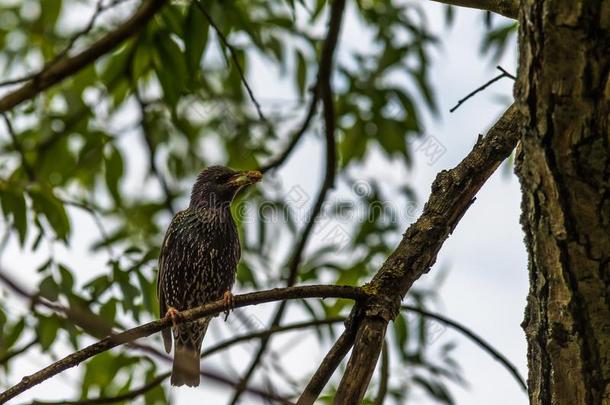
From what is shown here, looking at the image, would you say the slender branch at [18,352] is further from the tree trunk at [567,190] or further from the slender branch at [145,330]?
the tree trunk at [567,190]

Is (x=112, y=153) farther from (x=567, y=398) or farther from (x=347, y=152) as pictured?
(x=567, y=398)

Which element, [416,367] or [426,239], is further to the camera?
[416,367]

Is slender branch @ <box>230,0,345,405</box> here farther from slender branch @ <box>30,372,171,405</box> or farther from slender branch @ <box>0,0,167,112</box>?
slender branch @ <box>0,0,167,112</box>

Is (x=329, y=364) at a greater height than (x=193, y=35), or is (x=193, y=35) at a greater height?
(x=193, y=35)

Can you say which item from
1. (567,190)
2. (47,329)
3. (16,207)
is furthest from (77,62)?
(567,190)

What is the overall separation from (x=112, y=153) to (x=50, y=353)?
1526 millimetres

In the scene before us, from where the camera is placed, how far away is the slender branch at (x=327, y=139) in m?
5.16

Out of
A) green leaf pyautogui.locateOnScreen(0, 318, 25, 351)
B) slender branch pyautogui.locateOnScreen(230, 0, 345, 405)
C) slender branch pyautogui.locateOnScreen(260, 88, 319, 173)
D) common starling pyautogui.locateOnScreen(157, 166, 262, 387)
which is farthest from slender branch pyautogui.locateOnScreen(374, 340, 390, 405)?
green leaf pyautogui.locateOnScreen(0, 318, 25, 351)

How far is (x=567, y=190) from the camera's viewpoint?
2.54 metres

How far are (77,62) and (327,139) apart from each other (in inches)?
73.4

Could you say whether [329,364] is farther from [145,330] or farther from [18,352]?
[18,352]

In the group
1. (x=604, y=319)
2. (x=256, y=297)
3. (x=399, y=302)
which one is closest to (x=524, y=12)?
(x=604, y=319)

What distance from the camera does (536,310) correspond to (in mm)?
2832

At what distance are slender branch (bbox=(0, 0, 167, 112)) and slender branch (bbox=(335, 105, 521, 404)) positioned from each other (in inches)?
75.2
